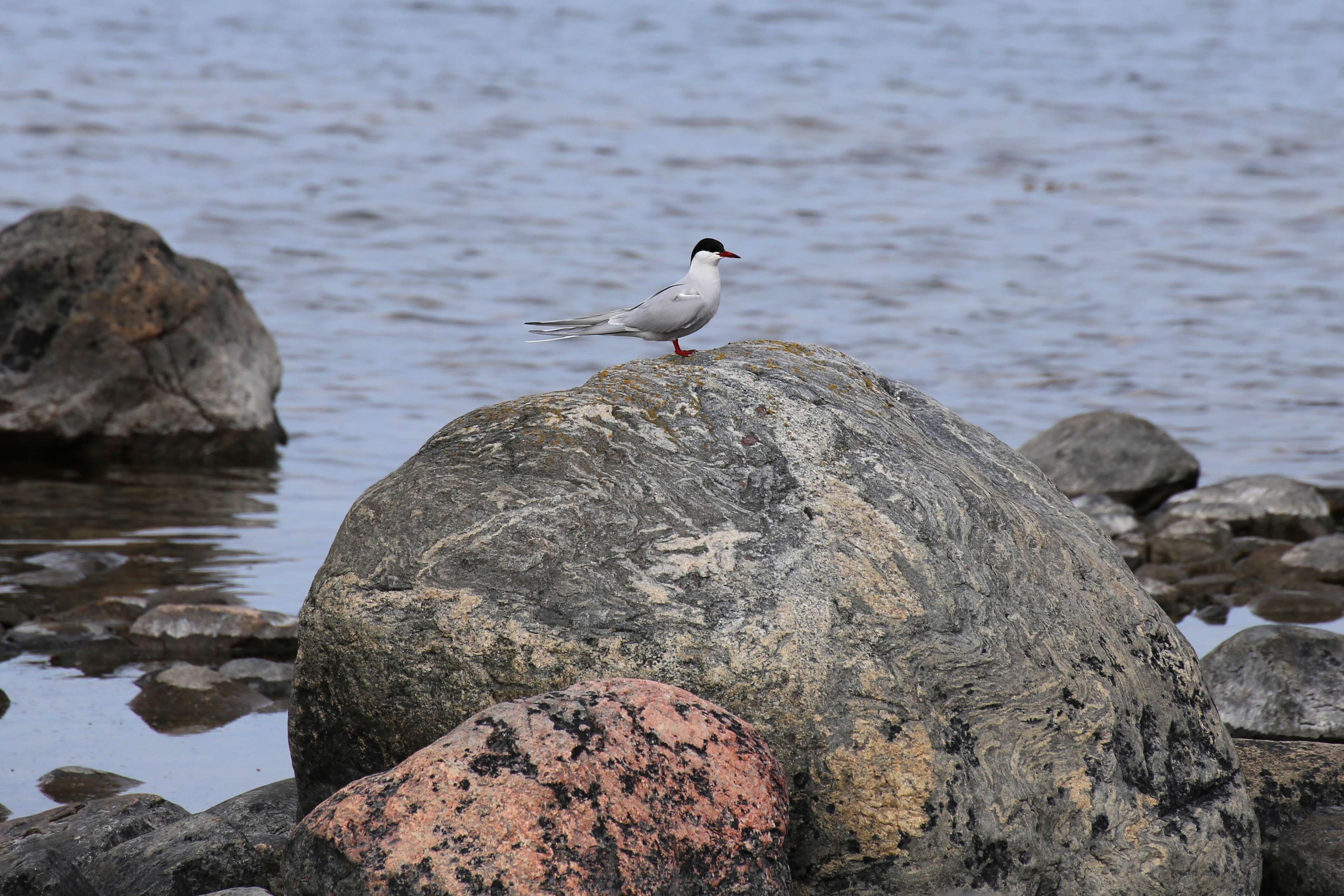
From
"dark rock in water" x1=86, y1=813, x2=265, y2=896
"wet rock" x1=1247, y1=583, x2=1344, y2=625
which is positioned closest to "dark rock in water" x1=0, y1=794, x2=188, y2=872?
"dark rock in water" x1=86, y1=813, x2=265, y2=896

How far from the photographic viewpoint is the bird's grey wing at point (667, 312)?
5121mm

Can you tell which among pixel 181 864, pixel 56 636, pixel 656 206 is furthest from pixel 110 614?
pixel 656 206

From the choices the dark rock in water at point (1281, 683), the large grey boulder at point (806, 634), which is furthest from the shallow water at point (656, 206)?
the large grey boulder at point (806, 634)

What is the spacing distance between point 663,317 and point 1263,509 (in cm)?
605

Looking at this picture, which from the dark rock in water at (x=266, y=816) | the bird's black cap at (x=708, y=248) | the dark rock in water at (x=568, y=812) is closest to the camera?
the dark rock in water at (x=568, y=812)

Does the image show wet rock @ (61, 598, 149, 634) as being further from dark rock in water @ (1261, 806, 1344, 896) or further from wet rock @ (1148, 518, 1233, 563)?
wet rock @ (1148, 518, 1233, 563)

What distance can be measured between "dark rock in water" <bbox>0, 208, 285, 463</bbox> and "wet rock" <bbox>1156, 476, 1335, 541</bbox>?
21.7ft

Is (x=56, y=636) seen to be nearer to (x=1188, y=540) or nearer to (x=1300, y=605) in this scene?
(x=1300, y=605)

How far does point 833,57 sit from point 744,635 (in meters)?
28.7

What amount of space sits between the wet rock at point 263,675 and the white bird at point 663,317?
236cm

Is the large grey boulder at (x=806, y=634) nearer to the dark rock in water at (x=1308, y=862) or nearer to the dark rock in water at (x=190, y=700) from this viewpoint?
the dark rock in water at (x=1308, y=862)

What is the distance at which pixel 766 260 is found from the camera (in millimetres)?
17188

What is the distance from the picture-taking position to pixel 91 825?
16.0 ft

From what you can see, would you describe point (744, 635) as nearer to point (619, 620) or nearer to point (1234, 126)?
point (619, 620)
